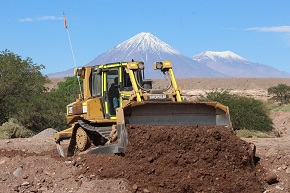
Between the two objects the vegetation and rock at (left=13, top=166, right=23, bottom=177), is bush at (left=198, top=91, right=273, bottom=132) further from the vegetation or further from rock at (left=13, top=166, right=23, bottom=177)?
rock at (left=13, top=166, right=23, bottom=177)

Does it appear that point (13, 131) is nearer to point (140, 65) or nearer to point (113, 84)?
point (113, 84)

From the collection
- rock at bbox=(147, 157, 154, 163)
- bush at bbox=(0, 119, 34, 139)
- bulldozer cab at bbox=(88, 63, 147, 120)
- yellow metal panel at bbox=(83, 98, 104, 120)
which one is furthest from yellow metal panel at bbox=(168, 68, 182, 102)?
bush at bbox=(0, 119, 34, 139)

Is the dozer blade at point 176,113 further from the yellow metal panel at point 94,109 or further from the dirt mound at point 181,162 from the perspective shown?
the yellow metal panel at point 94,109

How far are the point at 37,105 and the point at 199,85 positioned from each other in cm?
10015

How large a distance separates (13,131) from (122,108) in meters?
16.6

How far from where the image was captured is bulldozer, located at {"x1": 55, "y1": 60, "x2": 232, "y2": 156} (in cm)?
1165

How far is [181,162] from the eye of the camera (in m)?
10.7

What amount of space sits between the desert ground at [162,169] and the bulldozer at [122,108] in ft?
1.36

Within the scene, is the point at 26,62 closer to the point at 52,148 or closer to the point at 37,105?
the point at 37,105

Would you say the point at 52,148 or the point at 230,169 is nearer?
the point at 230,169

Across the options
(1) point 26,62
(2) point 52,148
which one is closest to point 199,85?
(1) point 26,62

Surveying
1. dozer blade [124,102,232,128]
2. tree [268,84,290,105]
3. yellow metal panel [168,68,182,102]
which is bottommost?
tree [268,84,290,105]

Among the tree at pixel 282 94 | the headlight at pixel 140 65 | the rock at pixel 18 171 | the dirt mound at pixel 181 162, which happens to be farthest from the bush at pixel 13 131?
the tree at pixel 282 94

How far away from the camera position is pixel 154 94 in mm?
12625
